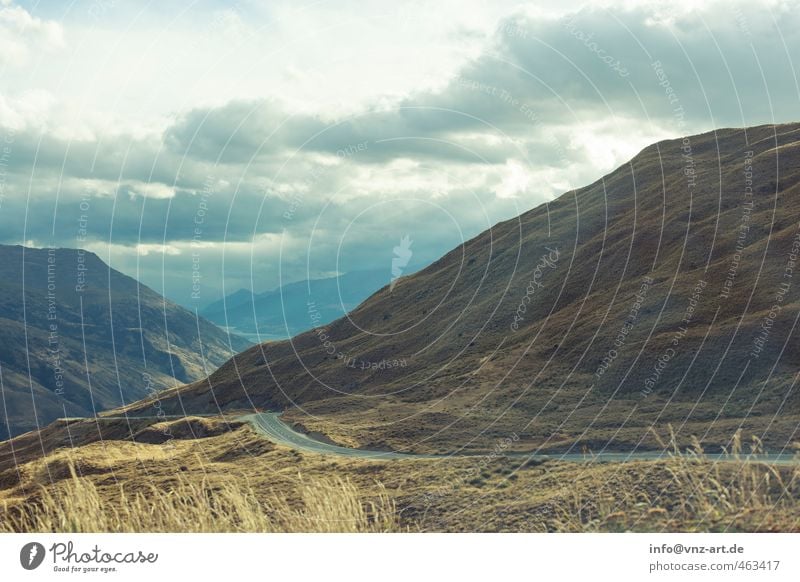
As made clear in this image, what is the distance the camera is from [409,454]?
7425 centimetres

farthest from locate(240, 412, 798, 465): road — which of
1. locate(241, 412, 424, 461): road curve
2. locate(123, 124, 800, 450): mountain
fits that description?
locate(123, 124, 800, 450): mountain

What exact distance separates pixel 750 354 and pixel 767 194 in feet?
192

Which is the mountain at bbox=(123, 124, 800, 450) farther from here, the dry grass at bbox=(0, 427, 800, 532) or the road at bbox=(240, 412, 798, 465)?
the dry grass at bbox=(0, 427, 800, 532)

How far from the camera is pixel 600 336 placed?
113 metres

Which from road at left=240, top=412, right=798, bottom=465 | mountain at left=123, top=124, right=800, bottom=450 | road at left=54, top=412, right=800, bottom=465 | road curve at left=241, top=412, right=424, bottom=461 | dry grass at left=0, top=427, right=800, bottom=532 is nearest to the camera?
dry grass at left=0, top=427, right=800, bottom=532

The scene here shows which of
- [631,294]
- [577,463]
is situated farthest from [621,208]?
[577,463]

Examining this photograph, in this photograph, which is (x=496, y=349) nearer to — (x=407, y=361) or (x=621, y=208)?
(x=407, y=361)
